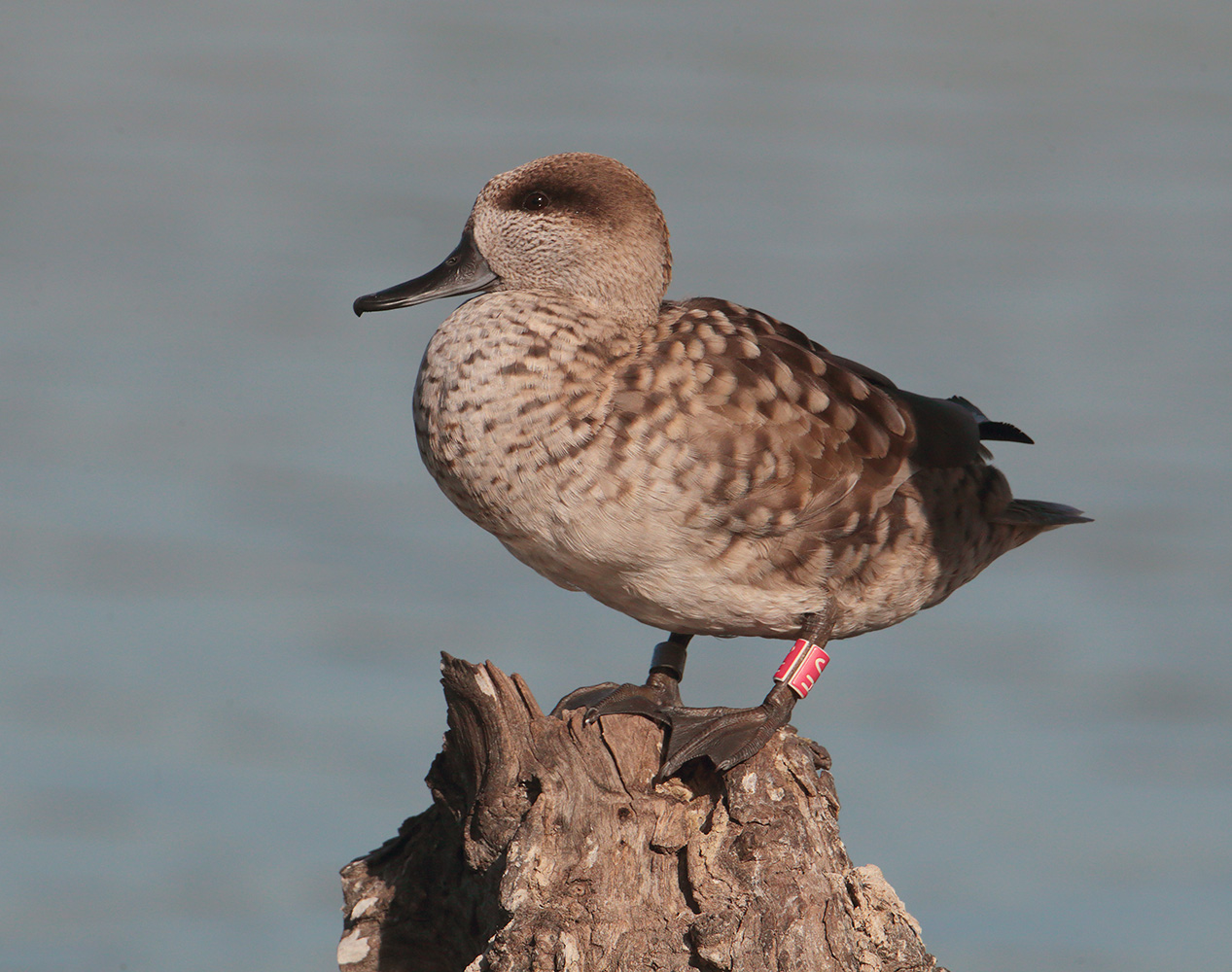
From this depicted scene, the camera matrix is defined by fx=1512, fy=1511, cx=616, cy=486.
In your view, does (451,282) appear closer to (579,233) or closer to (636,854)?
(579,233)

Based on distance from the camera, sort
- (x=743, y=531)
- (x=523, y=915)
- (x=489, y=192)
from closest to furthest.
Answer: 1. (x=523, y=915)
2. (x=743, y=531)
3. (x=489, y=192)

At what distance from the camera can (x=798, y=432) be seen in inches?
166

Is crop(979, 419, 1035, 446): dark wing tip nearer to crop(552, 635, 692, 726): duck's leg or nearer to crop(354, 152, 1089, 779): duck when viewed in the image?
crop(354, 152, 1089, 779): duck

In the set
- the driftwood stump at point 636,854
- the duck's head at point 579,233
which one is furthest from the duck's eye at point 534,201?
the driftwood stump at point 636,854

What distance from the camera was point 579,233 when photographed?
14.6 ft

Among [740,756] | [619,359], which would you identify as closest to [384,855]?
[740,756]

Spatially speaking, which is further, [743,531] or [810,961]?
[743,531]

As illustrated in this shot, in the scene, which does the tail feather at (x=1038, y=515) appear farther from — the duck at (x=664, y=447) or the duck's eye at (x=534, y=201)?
the duck's eye at (x=534, y=201)

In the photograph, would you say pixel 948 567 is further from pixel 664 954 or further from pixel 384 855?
pixel 384 855

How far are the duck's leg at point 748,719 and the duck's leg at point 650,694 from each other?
0.08m

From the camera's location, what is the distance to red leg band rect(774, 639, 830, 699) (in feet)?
14.3

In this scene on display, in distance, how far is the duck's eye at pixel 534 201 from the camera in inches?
177

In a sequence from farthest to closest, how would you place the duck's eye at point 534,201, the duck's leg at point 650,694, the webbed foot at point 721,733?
1. the duck's eye at point 534,201
2. the duck's leg at point 650,694
3. the webbed foot at point 721,733

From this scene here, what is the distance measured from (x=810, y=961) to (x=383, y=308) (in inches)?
90.9
